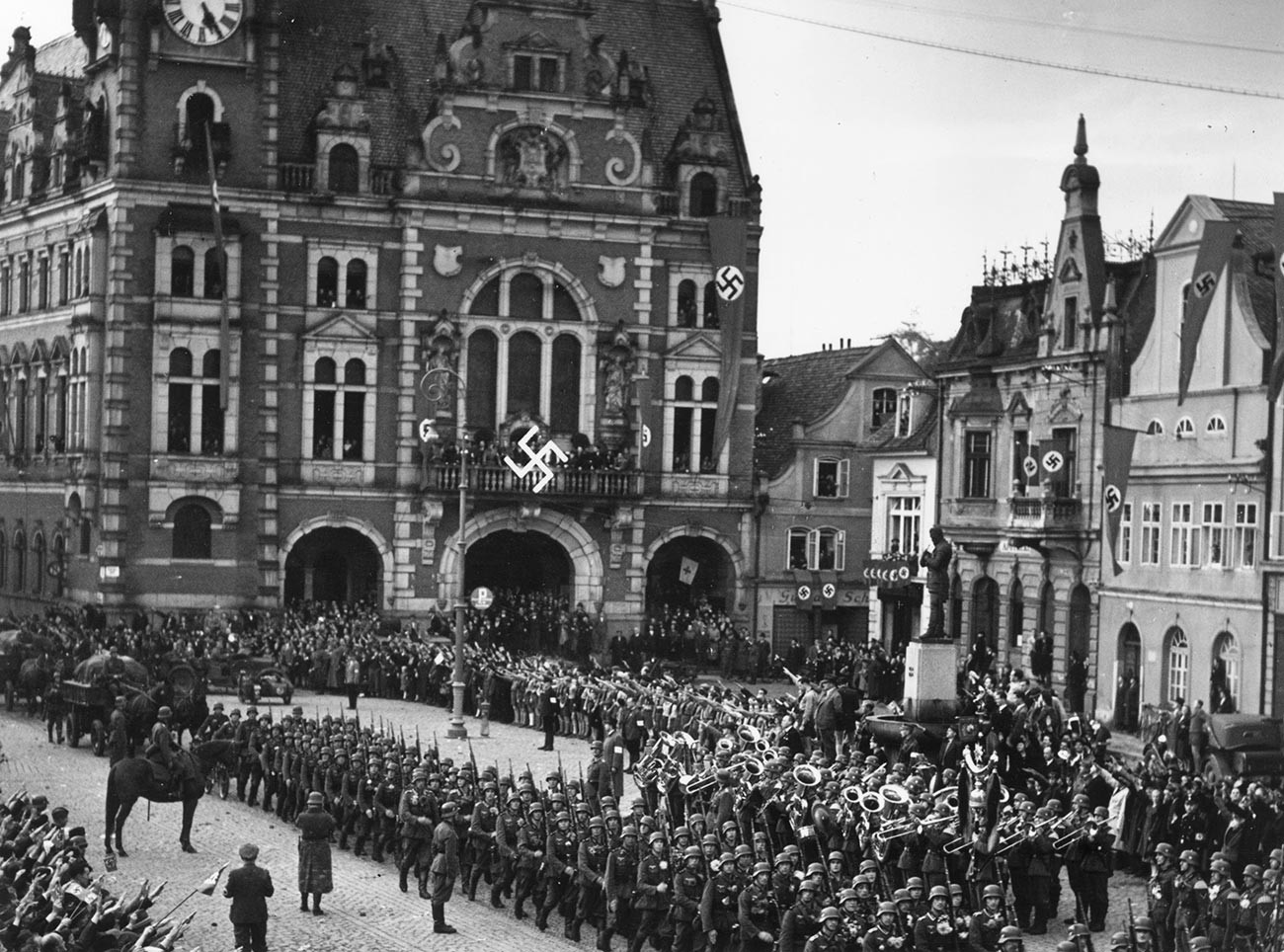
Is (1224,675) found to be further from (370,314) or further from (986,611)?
(370,314)

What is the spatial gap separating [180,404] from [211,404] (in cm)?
87

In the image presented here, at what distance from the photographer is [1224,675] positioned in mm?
44250

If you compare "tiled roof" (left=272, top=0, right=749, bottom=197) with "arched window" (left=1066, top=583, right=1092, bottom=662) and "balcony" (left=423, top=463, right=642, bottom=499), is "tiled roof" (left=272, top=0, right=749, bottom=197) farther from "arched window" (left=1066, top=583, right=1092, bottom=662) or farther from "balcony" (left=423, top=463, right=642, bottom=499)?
"arched window" (left=1066, top=583, right=1092, bottom=662)

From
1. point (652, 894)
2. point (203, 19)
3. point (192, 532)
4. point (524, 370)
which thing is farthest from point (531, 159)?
point (652, 894)

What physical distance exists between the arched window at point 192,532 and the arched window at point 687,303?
1523 centimetres

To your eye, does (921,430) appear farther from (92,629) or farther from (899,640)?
(92,629)

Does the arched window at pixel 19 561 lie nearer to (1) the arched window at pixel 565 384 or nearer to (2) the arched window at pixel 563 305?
(1) the arched window at pixel 565 384

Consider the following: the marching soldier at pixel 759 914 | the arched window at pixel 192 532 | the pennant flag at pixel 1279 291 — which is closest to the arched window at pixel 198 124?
the arched window at pixel 192 532

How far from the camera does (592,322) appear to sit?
62719mm

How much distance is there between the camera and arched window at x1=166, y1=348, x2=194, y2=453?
195ft

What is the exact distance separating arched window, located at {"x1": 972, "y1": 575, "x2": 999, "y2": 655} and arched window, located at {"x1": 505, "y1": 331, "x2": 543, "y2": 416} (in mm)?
14651

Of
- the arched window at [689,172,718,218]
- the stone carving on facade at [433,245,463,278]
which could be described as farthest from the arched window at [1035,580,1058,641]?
the stone carving on facade at [433,245,463,278]

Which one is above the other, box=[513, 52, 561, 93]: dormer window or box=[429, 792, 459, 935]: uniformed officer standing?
box=[513, 52, 561, 93]: dormer window

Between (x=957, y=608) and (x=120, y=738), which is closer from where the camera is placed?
(x=120, y=738)
